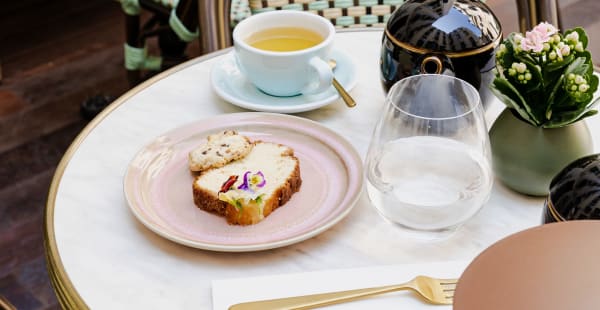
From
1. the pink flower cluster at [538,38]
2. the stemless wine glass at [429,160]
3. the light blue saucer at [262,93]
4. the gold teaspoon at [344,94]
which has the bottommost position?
the light blue saucer at [262,93]

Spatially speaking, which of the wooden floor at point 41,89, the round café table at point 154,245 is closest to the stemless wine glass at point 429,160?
the round café table at point 154,245

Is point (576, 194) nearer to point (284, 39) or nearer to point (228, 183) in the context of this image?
point (228, 183)

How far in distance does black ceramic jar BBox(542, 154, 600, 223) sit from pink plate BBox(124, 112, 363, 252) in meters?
0.16

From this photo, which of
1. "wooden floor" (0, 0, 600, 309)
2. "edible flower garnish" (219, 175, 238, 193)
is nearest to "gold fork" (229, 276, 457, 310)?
"edible flower garnish" (219, 175, 238, 193)

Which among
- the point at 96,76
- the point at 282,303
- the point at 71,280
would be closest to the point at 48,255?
the point at 71,280

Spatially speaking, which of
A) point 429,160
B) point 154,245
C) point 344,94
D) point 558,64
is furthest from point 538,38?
point 154,245

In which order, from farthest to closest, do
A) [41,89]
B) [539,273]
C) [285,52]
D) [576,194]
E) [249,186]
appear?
[41,89]
[285,52]
[249,186]
[576,194]
[539,273]

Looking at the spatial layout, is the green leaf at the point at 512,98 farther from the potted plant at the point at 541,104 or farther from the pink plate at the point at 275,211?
the pink plate at the point at 275,211

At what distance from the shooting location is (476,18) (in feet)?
2.28

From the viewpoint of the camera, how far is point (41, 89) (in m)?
1.97

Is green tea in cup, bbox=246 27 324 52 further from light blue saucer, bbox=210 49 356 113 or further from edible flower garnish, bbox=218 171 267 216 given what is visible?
edible flower garnish, bbox=218 171 267 216

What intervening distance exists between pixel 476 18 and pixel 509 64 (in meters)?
0.09

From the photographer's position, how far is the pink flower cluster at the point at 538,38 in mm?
582

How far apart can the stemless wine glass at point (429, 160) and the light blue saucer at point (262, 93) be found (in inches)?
7.2
